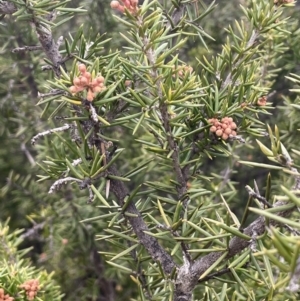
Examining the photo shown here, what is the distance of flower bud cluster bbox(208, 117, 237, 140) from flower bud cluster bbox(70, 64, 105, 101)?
0.66 ft

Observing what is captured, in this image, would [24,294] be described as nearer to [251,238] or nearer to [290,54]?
[251,238]

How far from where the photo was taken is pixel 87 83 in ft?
1.68

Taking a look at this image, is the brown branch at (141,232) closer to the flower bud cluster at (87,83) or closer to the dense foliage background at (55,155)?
the flower bud cluster at (87,83)

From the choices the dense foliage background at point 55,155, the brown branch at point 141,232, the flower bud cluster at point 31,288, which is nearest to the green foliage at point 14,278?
the flower bud cluster at point 31,288

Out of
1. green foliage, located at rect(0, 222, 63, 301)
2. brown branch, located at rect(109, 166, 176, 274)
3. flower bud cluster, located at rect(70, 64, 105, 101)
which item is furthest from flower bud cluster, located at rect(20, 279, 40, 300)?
flower bud cluster, located at rect(70, 64, 105, 101)

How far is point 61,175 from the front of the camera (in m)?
0.63

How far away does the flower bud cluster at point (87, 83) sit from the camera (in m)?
0.51

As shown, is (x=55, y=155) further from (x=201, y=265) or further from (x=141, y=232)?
(x=201, y=265)

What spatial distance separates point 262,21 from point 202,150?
0.82 feet

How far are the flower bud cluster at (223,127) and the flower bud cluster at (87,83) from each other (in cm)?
20

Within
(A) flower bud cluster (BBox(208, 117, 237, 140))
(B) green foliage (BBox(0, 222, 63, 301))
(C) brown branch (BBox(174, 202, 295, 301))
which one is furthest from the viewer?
(B) green foliage (BBox(0, 222, 63, 301))

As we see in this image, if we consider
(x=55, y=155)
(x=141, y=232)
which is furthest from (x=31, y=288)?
(x=55, y=155)

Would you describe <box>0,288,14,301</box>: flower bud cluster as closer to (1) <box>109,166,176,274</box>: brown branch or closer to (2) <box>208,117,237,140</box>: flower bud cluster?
(1) <box>109,166,176,274</box>: brown branch

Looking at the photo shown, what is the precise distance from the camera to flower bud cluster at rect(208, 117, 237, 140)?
62cm
